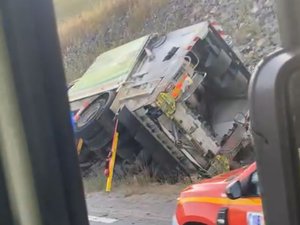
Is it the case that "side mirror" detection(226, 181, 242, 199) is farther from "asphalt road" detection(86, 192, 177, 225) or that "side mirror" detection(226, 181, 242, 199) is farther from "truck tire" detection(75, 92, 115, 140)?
"truck tire" detection(75, 92, 115, 140)

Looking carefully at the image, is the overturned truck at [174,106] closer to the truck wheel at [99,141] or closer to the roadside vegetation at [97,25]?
the truck wheel at [99,141]

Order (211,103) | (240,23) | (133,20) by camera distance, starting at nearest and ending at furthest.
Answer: (211,103) < (240,23) < (133,20)

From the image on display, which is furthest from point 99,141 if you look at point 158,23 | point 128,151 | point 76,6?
point 76,6

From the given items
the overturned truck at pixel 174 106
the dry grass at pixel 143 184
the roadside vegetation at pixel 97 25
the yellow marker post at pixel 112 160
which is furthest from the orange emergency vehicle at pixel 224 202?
the roadside vegetation at pixel 97 25

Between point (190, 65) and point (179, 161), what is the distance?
1.54m

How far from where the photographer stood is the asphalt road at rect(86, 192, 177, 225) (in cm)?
859

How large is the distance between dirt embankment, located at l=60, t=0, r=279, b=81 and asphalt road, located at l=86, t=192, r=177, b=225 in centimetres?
529

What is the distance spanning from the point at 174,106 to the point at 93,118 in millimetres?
1638

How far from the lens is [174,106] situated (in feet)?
32.1

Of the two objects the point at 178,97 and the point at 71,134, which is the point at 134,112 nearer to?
the point at 178,97

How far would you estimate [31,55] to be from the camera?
5.11 ft

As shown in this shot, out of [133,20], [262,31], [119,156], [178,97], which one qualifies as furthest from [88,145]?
[133,20]

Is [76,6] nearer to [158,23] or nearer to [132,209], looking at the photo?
[158,23]

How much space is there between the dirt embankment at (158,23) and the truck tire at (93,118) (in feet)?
15.0
